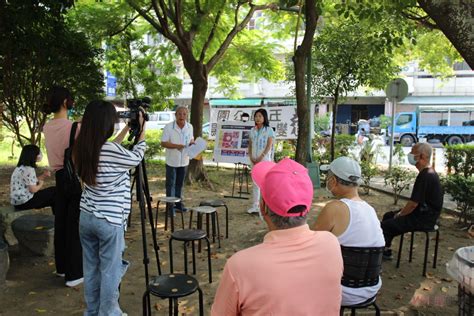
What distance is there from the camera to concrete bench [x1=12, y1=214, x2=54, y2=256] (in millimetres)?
4633

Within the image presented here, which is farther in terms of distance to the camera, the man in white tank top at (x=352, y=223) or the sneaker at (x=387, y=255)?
the sneaker at (x=387, y=255)

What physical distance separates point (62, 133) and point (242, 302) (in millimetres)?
2768

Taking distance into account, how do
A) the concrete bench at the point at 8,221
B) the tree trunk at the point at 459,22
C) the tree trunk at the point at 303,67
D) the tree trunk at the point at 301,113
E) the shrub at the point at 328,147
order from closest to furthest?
the tree trunk at the point at 459,22 → the concrete bench at the point at 8,221 → the tree trunk at the point at 303,67 → the tree trunk at the point at 301,113 → the shrub at the point at 328,147

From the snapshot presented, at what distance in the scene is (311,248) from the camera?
5.20 feet

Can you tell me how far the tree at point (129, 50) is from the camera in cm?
1004

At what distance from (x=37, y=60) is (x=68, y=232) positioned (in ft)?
17.2

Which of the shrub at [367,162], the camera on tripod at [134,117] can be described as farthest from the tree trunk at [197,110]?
the camera on tripod at [134,117]

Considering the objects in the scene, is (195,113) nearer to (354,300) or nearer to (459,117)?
(354,300)

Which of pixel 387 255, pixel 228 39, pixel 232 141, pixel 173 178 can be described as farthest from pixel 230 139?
pixel 387 255

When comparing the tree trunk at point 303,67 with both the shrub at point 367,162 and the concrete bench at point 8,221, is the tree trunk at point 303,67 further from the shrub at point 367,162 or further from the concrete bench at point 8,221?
the concrete bench at point 8,221

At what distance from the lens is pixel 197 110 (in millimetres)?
9453

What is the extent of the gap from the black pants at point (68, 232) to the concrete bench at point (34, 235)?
0.78 metres

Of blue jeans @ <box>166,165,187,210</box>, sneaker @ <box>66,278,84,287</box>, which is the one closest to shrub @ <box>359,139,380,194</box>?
blue jeans @ <box>166,165,187,210</box>

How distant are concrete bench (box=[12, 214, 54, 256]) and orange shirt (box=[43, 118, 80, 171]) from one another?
128cm
